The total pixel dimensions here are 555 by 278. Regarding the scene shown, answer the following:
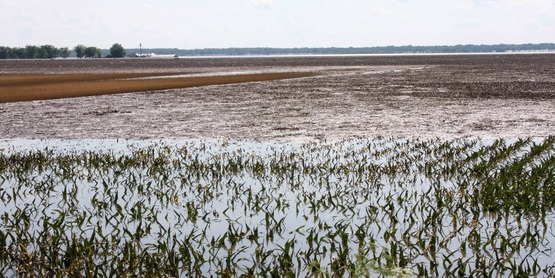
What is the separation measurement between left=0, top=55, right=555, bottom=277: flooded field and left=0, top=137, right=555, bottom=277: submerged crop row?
0.04 meters

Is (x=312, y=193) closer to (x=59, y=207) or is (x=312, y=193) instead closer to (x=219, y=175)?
(x=219, y=175)

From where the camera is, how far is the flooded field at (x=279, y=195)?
773cm

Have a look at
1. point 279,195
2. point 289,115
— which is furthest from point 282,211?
point 289,115

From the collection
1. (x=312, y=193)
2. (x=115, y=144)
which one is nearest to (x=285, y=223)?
(x=312, y=193)

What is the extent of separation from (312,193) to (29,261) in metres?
5.11

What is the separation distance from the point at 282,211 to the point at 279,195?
0.79 meters

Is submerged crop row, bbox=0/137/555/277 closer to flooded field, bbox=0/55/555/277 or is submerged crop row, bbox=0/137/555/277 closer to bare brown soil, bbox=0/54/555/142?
flooded field, bbox=0/55/555/277

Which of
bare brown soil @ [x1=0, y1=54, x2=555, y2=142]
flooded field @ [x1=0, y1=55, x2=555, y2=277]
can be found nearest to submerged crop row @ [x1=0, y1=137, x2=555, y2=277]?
flooded field @ [x1=0, y1=55, x2=555, y2=277]

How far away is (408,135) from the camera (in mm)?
18906

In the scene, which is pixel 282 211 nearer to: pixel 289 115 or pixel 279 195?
pixel 279 195

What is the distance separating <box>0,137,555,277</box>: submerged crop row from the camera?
7.61m

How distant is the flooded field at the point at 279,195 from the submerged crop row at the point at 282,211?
42 millimetres

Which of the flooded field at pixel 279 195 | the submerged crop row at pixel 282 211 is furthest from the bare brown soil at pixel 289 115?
the submerged crop row at pixel 282 211

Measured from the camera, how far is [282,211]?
10.5m
